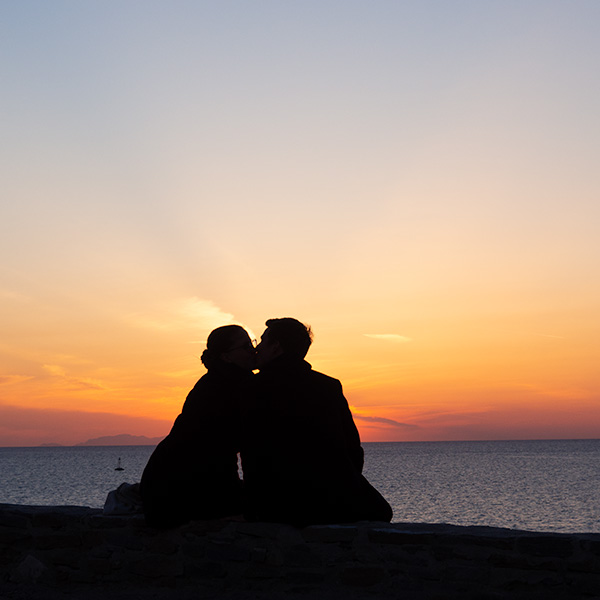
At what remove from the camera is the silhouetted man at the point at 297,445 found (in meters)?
4.51

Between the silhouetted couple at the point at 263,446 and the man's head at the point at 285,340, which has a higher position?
the man's head at the point at 285,340

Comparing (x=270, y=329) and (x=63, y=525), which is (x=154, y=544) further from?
(x=270, y=329)

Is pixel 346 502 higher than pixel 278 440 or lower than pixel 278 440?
lower

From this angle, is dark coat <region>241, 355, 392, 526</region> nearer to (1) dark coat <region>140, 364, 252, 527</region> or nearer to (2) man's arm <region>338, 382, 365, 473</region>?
(2) man's arm <region>338, 382, 365, 473</region>

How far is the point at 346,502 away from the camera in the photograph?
14.9 feet

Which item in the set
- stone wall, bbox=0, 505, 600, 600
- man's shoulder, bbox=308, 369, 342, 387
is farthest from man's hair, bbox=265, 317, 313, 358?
stone wall, bbox=0, 505, 600, 600

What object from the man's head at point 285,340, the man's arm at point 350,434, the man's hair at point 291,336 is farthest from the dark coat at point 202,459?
the man's arm at point 350,434

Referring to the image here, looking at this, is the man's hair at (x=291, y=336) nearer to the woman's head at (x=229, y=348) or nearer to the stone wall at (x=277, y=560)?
the woman's head at (x=229, y=348)

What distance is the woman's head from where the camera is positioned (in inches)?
186

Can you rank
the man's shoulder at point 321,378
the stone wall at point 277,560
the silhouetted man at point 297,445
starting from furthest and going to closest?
the man's shoulder at point 321,378
the silhouetted man at point 297,445
the stone wall at point 277,560

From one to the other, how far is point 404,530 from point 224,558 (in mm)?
1320

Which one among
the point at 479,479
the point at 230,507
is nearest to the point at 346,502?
the point at 230,507

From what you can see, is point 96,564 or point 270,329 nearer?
point 270,329

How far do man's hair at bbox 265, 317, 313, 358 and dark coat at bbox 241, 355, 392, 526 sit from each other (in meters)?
0.07
